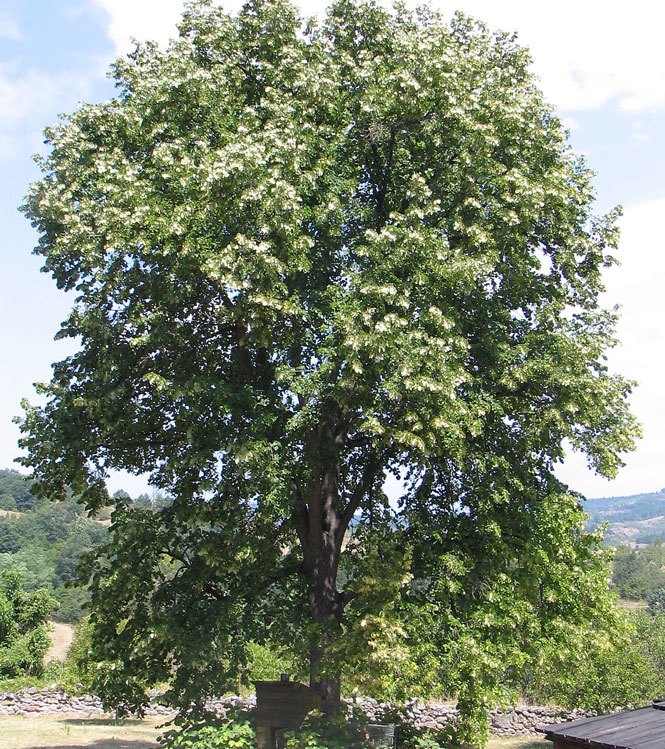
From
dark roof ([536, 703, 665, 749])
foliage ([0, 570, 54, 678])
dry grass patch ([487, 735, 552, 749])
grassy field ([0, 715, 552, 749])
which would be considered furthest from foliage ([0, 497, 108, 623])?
dark roof ([536, 703, 665, 749])

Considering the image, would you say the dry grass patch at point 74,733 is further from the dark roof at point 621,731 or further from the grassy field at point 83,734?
the dark roof at point 621,731

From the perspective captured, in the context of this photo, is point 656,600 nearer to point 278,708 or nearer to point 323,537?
point 278,708

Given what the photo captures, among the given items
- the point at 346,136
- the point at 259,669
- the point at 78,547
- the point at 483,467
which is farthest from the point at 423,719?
the point at 78,547

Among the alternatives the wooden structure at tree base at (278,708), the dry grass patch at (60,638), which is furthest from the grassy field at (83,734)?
the dry grass patch at (60,638)

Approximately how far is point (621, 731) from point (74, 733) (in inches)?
784

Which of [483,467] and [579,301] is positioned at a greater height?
[579,301]

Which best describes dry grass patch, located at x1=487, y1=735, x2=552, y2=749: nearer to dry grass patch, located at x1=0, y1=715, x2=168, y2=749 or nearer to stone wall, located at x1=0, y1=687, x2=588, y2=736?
stone wall, located at x1=0, y1=687, x2=588, y2=736

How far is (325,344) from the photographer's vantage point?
12.7m

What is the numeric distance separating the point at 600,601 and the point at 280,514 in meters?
6.25

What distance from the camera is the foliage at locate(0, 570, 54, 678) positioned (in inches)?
1313

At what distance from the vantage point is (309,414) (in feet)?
41.8

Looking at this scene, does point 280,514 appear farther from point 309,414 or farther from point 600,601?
point 600,601

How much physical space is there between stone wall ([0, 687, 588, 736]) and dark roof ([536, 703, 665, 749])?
17678 mm

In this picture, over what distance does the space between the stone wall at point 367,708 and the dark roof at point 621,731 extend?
58.0 ft
